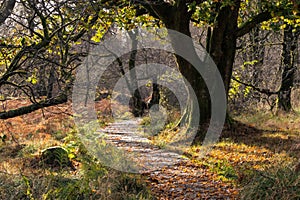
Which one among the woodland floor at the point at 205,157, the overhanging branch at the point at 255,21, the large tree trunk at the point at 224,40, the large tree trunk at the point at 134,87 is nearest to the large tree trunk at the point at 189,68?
the large tree trunk at the point at 224,40

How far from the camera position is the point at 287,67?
13.0m

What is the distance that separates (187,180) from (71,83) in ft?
8.53

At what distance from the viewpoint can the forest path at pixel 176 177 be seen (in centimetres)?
516

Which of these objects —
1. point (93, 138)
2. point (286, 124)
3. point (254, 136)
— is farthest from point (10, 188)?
point (286, 124)

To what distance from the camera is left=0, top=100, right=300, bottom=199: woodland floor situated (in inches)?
213

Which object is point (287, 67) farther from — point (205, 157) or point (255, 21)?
point (205, 157)

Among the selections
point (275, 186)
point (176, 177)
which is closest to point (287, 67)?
A: point (176, 177)

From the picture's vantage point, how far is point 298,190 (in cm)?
430

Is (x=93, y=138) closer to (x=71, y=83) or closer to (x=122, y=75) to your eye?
(x=71, y=83)

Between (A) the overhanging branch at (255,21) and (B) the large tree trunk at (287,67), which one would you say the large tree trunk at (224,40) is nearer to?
(A) the overhanging branch at (255,21)

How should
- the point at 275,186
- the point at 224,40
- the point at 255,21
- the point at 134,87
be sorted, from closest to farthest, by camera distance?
1. the point at 275,186
2. the point at 255,21
3. the point at 224,40
4. the point at 134,87

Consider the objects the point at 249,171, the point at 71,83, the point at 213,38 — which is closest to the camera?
the point at 71,83

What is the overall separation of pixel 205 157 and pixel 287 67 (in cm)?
759

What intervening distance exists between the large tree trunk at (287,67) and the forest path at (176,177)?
6422mm
